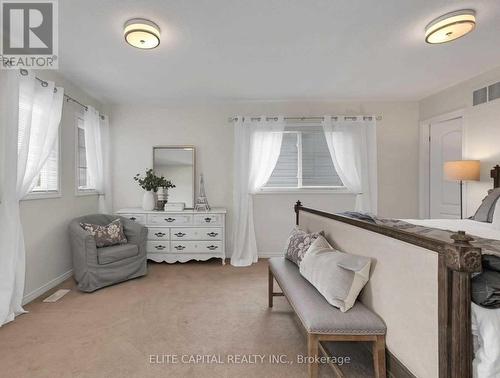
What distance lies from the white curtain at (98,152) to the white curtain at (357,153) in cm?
338

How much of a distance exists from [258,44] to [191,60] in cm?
77

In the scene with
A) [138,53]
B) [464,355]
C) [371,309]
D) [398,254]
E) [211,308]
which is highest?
[138,53]

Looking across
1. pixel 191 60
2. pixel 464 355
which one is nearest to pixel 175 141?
pixel 191 60

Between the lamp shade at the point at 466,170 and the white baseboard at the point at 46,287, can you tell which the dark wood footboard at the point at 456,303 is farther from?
the white baseboard at the point at 46,287

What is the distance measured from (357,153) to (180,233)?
2.94 m

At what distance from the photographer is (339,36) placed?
93.0 inches

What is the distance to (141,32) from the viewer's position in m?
2.13

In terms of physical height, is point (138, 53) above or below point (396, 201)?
above

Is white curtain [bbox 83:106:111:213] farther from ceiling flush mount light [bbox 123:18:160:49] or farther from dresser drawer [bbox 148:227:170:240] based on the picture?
ceiling flush mount light [bbox 123:18:160:49]

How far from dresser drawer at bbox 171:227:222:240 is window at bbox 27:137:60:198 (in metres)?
1.52

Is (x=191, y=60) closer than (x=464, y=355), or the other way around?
(x=464, y=355)

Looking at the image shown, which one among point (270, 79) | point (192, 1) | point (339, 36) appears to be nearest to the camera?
point (192, 1)

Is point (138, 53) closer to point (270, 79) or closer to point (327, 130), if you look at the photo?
point (270, 79)

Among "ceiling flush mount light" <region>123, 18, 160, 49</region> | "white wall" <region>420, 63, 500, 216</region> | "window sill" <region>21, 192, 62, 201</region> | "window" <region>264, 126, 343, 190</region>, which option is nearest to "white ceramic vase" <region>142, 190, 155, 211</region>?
"window sill" <region>21, 192, 62, 201</region>
